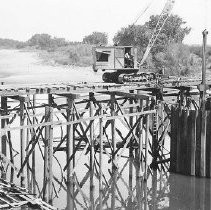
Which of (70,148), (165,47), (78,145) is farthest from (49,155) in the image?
(165,47)

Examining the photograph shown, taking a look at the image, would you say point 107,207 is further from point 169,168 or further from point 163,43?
point 163,43

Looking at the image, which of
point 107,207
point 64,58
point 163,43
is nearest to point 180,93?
point 107,207

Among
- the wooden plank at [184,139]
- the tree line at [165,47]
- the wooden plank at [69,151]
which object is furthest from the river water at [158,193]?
the tree line at [165,47]

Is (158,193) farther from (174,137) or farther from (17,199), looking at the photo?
(17,199)

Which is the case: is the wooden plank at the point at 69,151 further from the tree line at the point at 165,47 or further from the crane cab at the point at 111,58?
the tree line at the point at 165,47

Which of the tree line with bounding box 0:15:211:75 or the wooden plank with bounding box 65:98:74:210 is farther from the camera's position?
the tree line with bounding box 0:15:211:75

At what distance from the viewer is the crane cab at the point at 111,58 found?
102 feet

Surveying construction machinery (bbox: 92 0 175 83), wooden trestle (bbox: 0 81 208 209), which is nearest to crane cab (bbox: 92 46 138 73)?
construction machinery (bbox: 92 0 175 83)

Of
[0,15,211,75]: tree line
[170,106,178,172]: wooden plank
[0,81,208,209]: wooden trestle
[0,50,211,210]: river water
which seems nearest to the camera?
[0,81,208,209]: wooden trestle

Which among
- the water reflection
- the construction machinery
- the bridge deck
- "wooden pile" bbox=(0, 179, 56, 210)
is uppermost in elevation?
the construction machinery

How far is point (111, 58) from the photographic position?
31.0 meters

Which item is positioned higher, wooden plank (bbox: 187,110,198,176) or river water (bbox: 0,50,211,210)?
wooden plank (bbox: 187,110,198,176)

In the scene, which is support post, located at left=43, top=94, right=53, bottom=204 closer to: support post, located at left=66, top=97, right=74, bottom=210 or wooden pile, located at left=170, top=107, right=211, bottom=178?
support post, located at left=66, top=97, right=74, bottom=210

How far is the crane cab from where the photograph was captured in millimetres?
30969
